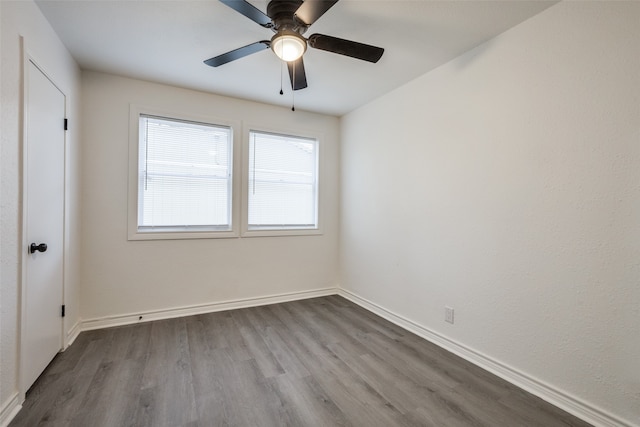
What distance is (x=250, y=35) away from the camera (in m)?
2.18

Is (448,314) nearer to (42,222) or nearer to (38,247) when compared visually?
(38,247)

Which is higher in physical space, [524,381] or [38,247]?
[38,247]

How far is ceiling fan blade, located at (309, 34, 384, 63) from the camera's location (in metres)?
1.84

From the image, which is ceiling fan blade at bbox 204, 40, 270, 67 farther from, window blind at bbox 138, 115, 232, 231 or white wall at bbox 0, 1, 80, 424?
window blind at bbox 138, 115, 232, 231

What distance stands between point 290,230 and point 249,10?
2.58 m

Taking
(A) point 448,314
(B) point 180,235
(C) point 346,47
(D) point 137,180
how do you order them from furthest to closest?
(B) point 180,235
(D) point 137,180
(A) point 448,314
(C) point 346,47

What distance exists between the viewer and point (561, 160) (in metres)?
1.81

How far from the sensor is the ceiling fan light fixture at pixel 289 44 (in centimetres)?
181

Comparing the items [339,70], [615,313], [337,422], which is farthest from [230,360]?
[339,70]

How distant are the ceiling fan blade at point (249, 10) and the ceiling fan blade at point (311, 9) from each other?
0.21 meters

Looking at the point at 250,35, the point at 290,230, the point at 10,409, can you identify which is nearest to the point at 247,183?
the point at 290,230

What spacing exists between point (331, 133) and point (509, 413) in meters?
3.49

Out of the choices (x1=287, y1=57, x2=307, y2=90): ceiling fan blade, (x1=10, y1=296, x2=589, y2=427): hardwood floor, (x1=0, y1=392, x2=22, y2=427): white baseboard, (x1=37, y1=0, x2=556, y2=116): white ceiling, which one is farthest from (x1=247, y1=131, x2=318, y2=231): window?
(x1=0, y1=392, x2=22, y2=427): white baseboard

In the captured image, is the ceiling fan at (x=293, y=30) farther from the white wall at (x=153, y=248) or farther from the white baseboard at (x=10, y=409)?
the white baseboard at (x=10, y=409)
